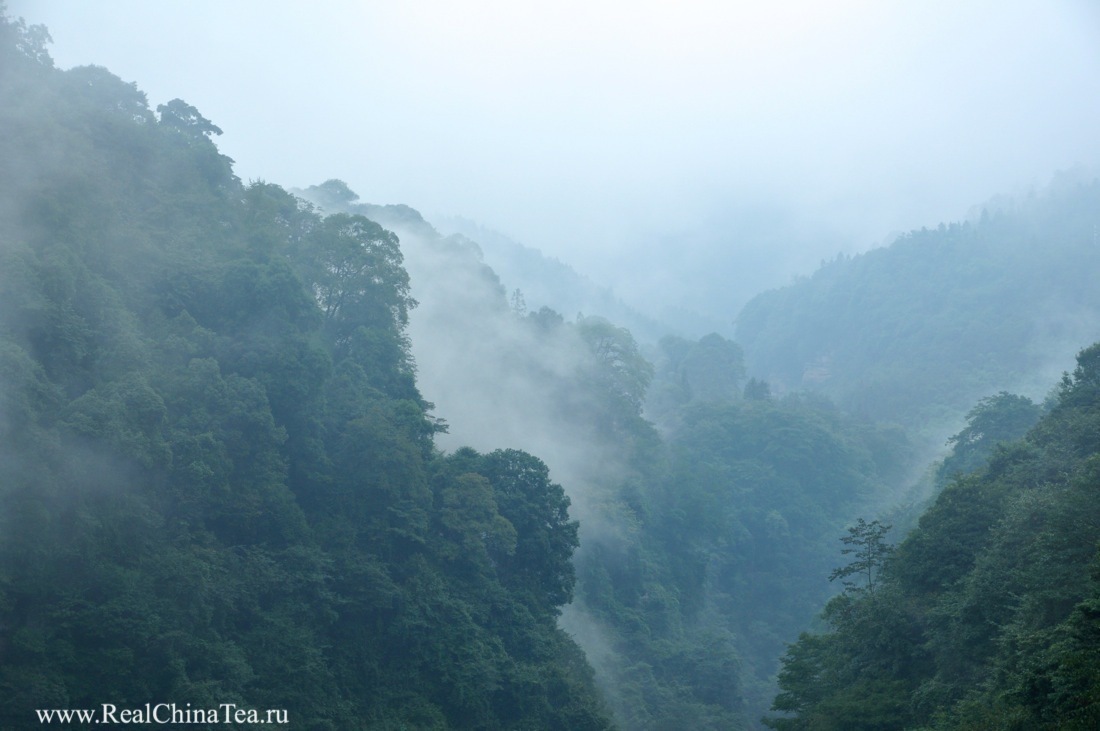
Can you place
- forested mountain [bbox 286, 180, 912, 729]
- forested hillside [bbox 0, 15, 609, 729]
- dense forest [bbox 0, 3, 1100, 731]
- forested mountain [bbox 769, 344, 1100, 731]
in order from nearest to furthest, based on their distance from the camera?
1. forested mountain [bbox 769, 344, 1100, 731]
2. dense forest [bbox 0, 3, 1100, 731]
3. forested hillside [bbox 0, 15, 609, 729]
4. forested mountain [bbox 286, 180, 912, 729]

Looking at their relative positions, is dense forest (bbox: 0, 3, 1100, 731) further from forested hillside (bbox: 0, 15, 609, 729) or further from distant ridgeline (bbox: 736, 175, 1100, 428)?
distant ridgeline (bbox: 736, 175, 1100, 428)

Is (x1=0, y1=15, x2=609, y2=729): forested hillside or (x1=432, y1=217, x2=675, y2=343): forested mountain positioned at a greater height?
(x1=432, y1=217, x2=675, y2=343): forested mountain

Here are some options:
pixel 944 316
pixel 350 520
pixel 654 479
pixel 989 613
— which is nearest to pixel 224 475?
pixel 350 520

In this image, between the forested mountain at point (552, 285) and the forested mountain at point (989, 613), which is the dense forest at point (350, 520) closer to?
the forested mountain at point (989, 613)

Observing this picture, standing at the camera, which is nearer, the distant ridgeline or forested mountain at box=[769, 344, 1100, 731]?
forested mountain at box=[769, 344, 1100, 731]

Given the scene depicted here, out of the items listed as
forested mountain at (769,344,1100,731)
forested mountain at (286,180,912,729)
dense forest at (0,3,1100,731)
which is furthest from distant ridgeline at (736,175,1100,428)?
forested mountain at (769,344,1100,731)

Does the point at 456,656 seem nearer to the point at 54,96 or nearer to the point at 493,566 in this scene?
the point at 493,566

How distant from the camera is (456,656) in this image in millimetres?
24078

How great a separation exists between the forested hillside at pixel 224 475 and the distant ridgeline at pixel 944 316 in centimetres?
4306

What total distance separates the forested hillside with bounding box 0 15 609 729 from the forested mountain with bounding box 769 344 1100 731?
8.66 meters

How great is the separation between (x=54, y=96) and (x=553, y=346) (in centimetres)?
2742

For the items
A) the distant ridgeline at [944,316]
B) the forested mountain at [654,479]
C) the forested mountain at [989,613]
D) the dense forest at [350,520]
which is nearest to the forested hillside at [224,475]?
the dense forest at [350,520]

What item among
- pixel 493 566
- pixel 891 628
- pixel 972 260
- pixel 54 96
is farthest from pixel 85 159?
pixel 972 260

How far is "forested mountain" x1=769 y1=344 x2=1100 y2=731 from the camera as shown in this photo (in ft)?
38.2
